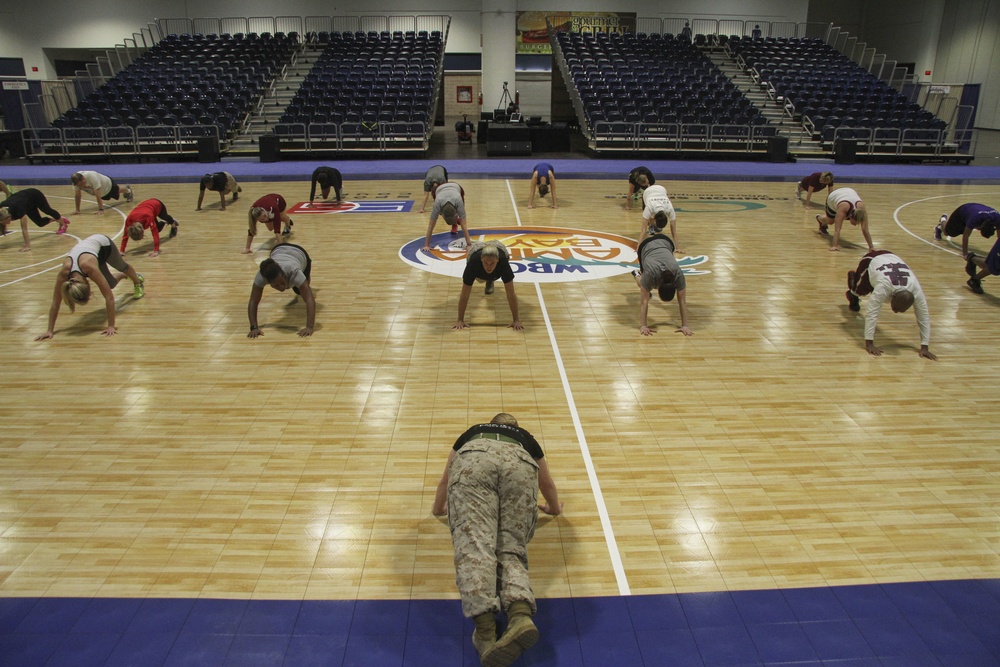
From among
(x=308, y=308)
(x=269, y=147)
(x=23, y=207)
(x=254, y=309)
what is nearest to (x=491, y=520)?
(x=308, y=308)

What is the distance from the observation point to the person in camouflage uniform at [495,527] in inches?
131

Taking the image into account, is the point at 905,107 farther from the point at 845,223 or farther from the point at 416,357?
the point at 416,357

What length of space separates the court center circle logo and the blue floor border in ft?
20.9

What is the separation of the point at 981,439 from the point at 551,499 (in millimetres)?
3820

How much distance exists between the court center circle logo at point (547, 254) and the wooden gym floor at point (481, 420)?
Result: 34 centimetres

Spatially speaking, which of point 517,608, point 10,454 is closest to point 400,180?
point 10,454

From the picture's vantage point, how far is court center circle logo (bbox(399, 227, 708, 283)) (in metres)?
10.2

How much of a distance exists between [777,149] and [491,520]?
21144mm

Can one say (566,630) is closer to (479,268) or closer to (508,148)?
(479,268)

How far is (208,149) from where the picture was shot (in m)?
21.2

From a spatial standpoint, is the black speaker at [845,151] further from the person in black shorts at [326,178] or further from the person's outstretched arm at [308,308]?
the person's outstretched arm at [308,308]

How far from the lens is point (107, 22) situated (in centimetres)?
2909

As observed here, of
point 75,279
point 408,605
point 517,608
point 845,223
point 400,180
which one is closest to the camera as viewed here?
point 517,608

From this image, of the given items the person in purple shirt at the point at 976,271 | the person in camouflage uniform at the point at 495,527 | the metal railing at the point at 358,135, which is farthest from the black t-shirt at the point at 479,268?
the metal railing at the point at 358,135
